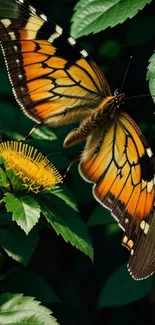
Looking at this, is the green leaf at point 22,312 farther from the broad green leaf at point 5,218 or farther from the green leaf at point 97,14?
the green leaf at point 97,14

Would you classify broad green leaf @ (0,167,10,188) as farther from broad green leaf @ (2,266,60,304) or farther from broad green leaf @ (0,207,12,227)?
broad green leaf @ (2,266,60,304)

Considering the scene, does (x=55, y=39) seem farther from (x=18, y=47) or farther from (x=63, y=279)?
(x=63, y=279)

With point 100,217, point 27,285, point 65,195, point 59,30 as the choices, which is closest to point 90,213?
point 100,217

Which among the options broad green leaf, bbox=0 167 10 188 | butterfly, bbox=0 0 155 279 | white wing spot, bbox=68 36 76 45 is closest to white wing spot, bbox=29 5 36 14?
butterfly, bbox=0 0 155 279

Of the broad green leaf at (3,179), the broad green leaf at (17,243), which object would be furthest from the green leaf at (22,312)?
the broad green leaf at (3,179)

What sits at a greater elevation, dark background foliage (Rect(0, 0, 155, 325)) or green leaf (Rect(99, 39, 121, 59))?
green leaf (Rect(99, 39, 121, 59))

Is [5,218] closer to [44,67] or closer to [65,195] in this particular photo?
[65,195]
